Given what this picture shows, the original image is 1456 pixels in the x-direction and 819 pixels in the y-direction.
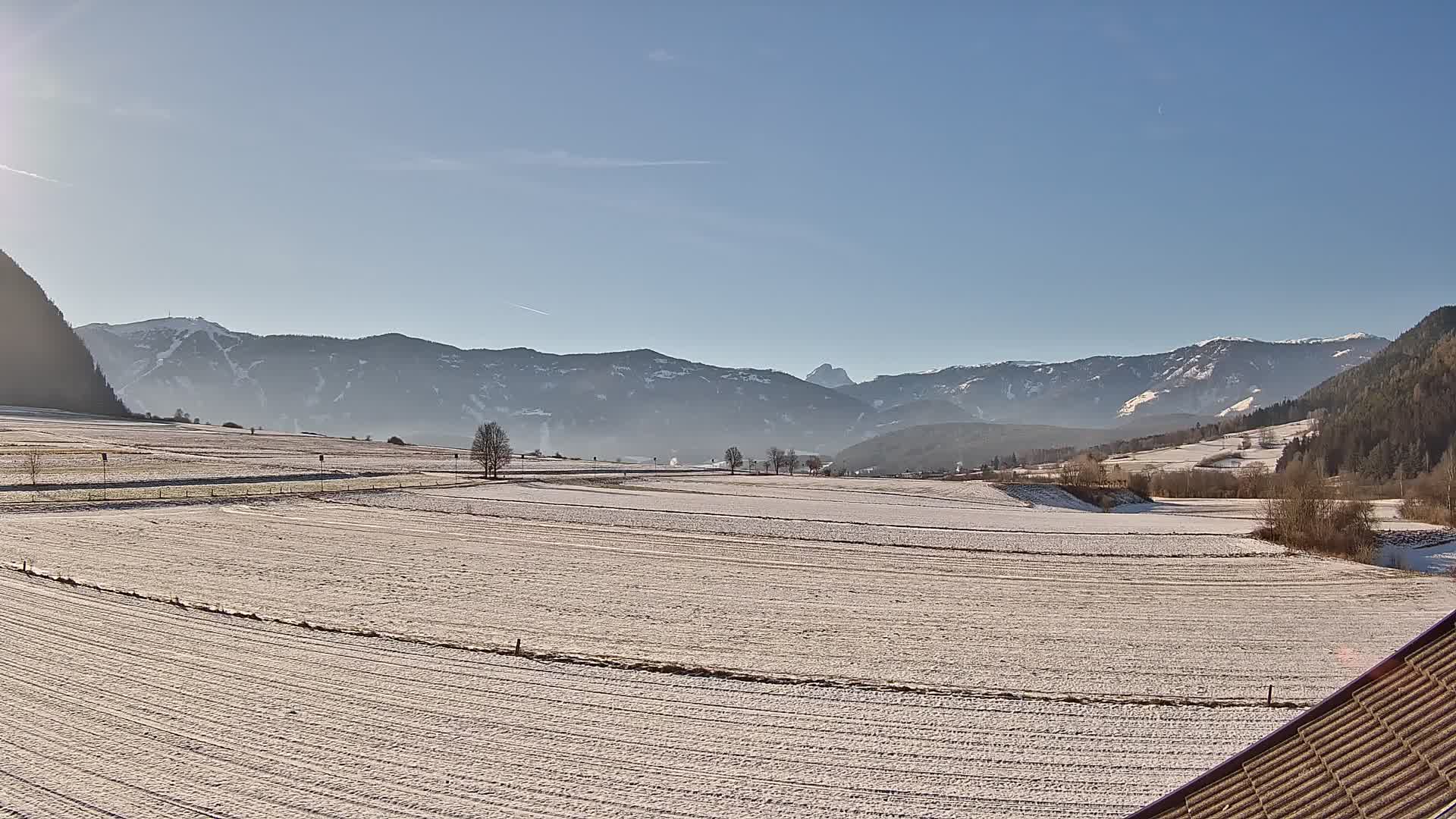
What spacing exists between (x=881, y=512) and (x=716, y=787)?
5544cm

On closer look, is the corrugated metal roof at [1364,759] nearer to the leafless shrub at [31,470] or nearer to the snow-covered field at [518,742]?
the snow-covered field at [518,742]

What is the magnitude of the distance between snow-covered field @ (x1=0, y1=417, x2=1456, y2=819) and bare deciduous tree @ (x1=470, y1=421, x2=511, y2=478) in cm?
4713

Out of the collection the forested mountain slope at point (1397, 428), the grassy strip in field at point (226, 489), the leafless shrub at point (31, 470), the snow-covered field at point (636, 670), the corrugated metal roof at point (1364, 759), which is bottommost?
the snow-covered field at point (636, 670)

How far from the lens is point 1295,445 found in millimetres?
164625

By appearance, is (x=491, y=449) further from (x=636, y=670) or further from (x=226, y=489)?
(x=636, y=670)

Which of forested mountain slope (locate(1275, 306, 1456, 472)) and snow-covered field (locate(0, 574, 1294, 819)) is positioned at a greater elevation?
forested mountain slope (locate(1275, 306, 1456, 472))

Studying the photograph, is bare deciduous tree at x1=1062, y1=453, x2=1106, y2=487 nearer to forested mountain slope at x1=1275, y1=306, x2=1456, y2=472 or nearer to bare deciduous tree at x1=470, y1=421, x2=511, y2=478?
forested mountain slope at x1=1275, y1=306, x2=1456, y2=472

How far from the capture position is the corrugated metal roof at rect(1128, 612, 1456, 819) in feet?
19.6

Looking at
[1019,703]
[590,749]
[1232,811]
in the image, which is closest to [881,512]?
[1019,703]

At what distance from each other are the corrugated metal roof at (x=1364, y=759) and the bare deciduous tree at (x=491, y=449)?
8493cm

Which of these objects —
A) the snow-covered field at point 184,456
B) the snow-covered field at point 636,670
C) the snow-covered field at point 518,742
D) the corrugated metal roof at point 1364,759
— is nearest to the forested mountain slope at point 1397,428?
the snow-covered field at point 184,456

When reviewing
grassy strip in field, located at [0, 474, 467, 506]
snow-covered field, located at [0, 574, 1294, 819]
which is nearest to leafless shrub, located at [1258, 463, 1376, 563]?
snow-covered field, located at [0, 574, 1294, 819]

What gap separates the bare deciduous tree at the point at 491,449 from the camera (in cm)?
8975

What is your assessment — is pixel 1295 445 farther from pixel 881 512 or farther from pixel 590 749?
pixel 590 749
